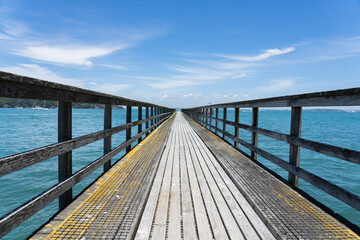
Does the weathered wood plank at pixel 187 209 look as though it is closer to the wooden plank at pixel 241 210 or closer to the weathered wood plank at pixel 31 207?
the wooden plank at pixel 241 210

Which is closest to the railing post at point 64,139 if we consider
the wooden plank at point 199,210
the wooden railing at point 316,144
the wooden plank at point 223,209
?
the wooden plank at point 199,210

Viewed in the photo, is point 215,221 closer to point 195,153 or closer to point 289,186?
point 289,186

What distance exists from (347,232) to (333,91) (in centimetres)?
138

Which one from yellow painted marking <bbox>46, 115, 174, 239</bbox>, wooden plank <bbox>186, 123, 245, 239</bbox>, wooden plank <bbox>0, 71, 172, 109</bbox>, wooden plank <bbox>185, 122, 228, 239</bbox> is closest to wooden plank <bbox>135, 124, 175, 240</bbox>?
yellow painted marking <bbox>46, 115, 174, 239</bbox>

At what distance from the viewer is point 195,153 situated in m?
5.38

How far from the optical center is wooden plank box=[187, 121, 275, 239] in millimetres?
2047

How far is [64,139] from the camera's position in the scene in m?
2.37

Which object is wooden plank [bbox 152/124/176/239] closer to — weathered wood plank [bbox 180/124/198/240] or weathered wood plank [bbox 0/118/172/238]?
weathered wood plank [bbox 180/124/198/240]

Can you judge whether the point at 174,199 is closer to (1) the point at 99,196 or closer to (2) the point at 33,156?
(1) the point at 99,196

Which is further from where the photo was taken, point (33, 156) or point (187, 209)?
point (187, 209)

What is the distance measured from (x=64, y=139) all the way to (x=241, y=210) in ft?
6.95

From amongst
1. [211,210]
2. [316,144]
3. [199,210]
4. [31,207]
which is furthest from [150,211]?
[316,144]

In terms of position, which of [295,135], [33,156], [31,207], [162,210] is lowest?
[162,210]

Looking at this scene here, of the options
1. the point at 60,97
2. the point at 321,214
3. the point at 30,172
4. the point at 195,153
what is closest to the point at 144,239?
the point at 60,97
